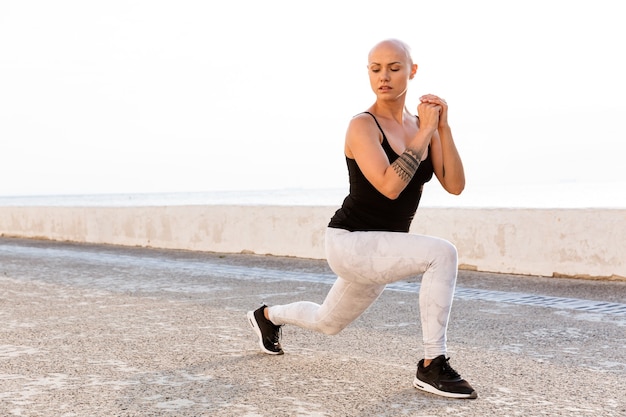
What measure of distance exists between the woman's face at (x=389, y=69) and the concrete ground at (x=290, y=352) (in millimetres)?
1523

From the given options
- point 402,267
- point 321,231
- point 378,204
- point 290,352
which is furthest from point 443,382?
point 321,231

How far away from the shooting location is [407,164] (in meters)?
3.94

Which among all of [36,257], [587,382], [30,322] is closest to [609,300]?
[587,382]

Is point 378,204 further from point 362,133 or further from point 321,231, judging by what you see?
point 321,231

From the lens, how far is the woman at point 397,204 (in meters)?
4.04

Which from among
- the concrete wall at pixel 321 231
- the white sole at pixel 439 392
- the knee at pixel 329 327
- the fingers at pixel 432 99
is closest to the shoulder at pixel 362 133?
the fingers at pixel 432 99

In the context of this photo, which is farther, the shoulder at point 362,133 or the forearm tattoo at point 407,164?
the shoulder at point 362,133

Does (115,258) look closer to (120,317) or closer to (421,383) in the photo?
(120,317)

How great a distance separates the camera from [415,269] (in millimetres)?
4141

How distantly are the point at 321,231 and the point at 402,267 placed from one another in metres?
9.30

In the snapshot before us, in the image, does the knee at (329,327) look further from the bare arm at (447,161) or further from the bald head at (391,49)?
the bald head at (391,49)

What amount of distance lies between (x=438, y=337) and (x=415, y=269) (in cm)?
36

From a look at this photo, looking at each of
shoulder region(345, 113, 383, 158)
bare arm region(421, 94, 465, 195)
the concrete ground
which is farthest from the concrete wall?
shoulder region(345, 113, 383, 158)

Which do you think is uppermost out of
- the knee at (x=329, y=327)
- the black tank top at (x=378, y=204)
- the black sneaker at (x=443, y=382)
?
the black tank top at (x=378, y=204)
